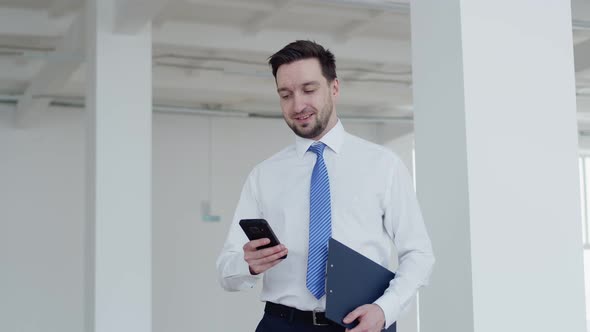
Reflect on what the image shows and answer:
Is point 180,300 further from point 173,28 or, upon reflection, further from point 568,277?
point 568,277

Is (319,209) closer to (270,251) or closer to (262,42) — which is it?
(270,251)

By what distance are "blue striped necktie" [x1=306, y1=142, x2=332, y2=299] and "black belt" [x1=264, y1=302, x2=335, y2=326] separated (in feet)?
0.17

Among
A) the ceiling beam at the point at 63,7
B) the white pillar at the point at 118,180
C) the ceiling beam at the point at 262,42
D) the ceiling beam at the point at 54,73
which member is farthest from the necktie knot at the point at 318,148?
the ceiling beam at the point at 262,42

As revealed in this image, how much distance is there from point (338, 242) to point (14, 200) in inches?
377

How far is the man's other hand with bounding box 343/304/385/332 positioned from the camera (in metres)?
1.98

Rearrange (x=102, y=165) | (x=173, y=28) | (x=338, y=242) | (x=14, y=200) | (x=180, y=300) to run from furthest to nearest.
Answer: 1. (x=180, y=300)
2. (x=14, y=200)
3. (x=173, y=28)
4. (x=102, y=165)
5. (x=338, y=242)

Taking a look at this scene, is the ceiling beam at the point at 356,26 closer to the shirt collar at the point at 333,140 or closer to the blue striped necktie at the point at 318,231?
the shirt collar at the point at 333,140

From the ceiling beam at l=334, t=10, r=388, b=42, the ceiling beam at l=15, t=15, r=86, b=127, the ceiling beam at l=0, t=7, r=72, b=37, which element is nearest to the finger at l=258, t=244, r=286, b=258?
the ceiling beam at l=15, t=15, r=86, b=127

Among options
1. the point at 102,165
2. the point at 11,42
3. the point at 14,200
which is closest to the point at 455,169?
the point at 102,165

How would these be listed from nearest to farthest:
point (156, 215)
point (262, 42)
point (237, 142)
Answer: point (262, 42) → point (156, 215) → point (237, 142)

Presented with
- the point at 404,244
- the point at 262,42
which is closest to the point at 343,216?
the point at 404,244

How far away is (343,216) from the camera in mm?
2193

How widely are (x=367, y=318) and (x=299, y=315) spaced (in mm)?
233

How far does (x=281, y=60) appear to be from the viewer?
2.17 metres
